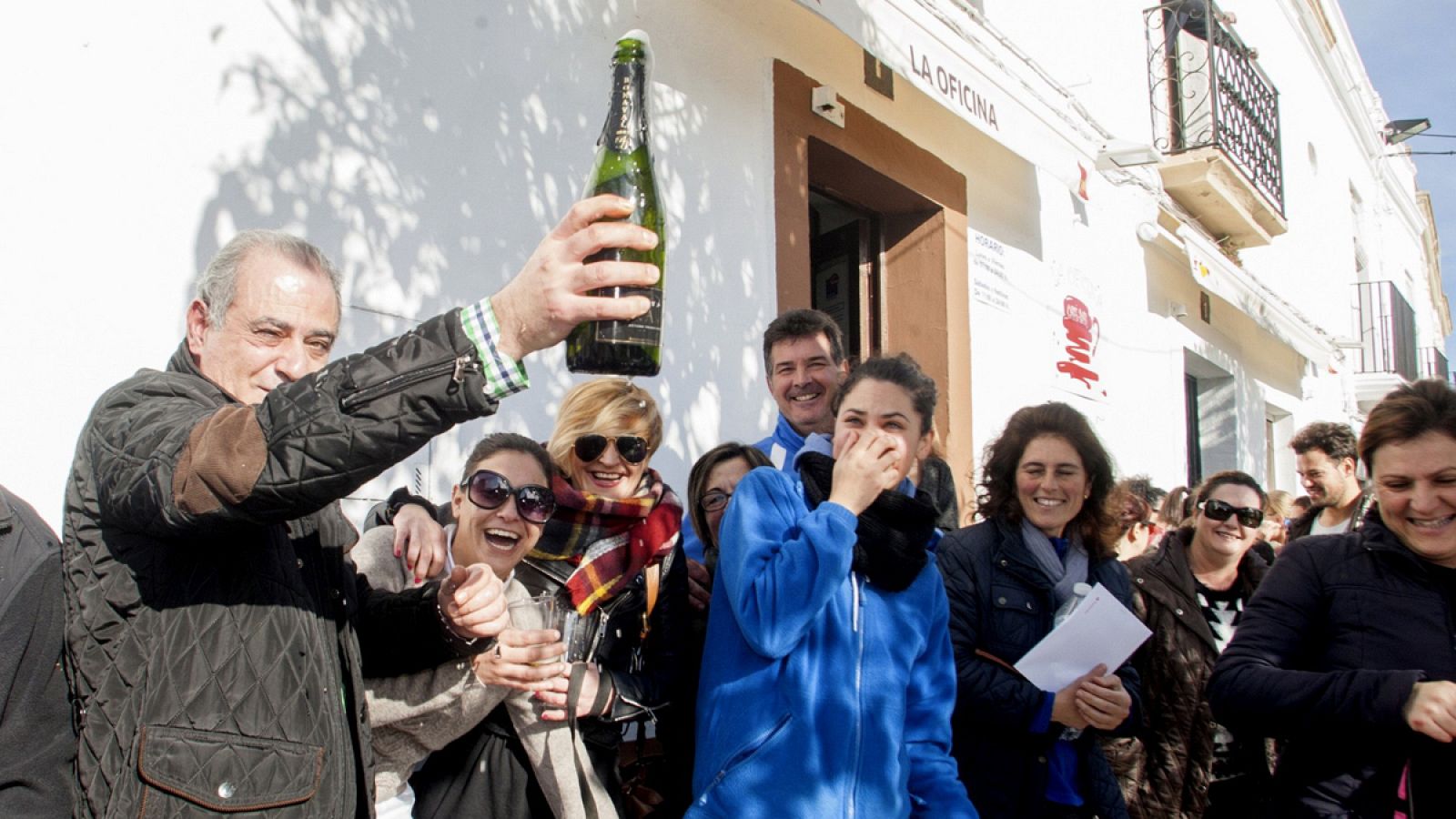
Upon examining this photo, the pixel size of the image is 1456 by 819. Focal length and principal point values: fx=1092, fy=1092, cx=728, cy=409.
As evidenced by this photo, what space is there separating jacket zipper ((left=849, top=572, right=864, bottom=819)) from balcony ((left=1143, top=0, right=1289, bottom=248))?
363 inches

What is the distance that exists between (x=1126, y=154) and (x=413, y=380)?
840cm

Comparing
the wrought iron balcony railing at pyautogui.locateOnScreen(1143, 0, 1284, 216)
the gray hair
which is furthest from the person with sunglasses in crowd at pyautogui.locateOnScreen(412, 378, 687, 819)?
the wrought iron balcony railing at pyautogui.locateOnScreen(1143, 0, 1284, 216)

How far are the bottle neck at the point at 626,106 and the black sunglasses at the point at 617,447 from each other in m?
1.41

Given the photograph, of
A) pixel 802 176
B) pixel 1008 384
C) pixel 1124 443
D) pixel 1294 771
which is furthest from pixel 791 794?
pixel 1124 443

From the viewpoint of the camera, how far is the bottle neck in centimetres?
157

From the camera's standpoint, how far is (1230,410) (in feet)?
40.7

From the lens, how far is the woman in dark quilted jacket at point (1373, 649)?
2.25 m

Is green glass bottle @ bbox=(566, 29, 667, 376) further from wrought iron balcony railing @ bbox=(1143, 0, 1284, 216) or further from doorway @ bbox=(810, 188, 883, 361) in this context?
wrought iron balcony railing @ bbox=(1143, 0, 1284, 216)

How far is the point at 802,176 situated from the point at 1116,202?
479cm

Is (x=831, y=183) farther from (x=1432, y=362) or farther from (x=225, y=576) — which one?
(x=1432, y=362)

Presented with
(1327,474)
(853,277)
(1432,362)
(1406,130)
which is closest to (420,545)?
(1327,474)

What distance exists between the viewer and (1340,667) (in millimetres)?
2396

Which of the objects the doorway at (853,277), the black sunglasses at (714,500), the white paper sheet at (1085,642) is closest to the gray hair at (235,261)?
the black sunglasses at (714,500)

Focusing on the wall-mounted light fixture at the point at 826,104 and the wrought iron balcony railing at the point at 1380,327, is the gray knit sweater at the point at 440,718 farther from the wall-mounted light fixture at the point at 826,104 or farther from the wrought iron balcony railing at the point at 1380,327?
the wrought iron balcony railing at the point at 1380,327
